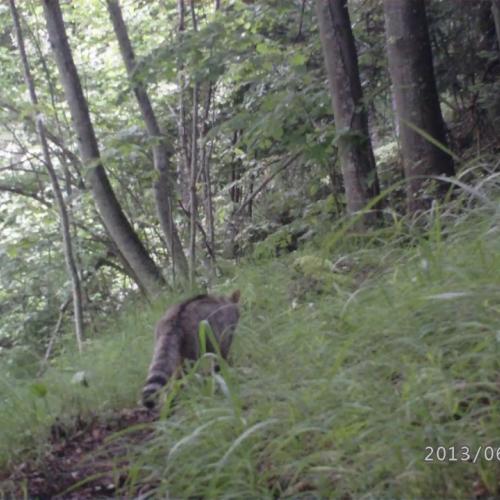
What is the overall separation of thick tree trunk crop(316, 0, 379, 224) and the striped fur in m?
2.36

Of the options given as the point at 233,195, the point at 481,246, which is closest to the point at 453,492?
the point at 481,246

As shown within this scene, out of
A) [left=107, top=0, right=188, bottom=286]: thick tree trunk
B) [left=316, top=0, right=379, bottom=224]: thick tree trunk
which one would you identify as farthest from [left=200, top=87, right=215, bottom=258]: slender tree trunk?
[left=316, top=0, right=379, bottom=224]: thick tree trunk

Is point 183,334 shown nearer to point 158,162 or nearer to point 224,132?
point 158,162

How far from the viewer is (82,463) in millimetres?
4141

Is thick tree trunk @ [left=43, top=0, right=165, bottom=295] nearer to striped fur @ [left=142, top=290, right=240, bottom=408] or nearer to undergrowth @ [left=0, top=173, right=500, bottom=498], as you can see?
striped fur @ [left=142, top=290, right=240, bottom=408]

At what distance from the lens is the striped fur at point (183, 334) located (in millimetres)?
4293

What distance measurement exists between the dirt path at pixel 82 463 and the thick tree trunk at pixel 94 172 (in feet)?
15.0

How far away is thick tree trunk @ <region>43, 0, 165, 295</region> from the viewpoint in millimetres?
9414

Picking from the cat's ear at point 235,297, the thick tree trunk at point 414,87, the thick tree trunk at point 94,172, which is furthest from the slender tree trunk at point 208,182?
the cat's ear at point 235,297

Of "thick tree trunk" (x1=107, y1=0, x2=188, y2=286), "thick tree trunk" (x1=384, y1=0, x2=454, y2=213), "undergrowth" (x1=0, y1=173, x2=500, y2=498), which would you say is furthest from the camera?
"thick tree trunk" (x1=107, y1=0, x2=188, y2=286)

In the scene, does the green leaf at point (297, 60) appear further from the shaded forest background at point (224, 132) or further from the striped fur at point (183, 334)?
the striped fur at point (183, 334)

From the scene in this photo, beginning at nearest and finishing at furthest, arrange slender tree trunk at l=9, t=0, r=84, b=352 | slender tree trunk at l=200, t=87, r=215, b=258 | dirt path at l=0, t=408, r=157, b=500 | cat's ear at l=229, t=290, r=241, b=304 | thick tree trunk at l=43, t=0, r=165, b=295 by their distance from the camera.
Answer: dirt path at l=0, t=408, r=157, b=500 < cat's ear at l=229, t=290, r=241, b=304 < slender tree trunk at l=9, t=0, r=84, b=352 < thick tree trunk at l=43, t=0, r=165, b=295 < slender tree trunk at l=200, t=87, r=215, b=258

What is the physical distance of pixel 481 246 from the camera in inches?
158

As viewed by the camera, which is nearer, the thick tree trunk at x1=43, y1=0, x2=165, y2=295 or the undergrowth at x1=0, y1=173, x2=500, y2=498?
the undergrowth at x1=0, y1=173, x2=500, y2=498
